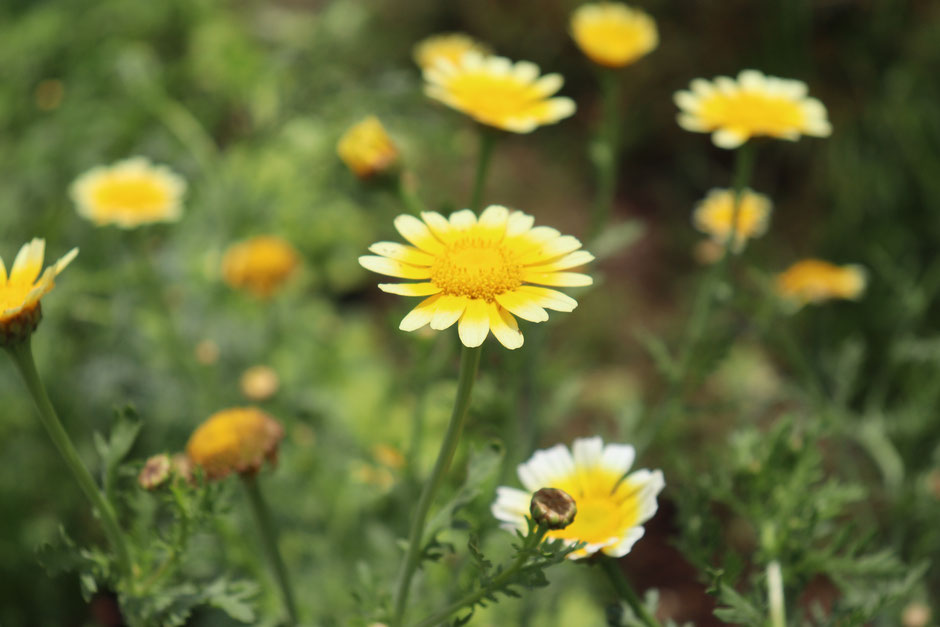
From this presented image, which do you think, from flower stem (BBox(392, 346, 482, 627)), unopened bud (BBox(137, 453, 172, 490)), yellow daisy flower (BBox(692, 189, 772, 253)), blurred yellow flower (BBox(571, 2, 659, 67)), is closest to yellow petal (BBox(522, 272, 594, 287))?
flower stem (BBox(392, 346, 482, 627))

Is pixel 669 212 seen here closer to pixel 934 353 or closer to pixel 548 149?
pixel 548 149

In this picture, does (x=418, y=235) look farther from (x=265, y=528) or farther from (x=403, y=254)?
(x=265, y=528)

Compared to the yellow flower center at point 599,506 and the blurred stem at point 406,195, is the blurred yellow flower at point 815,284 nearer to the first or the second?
the blurred stem at point 406,195

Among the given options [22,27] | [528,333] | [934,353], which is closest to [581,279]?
[528,333]

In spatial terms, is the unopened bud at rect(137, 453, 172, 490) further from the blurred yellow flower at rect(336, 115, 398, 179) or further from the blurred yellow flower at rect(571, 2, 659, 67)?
the blurred yellow flower at rect(571, 2, 659, 67)

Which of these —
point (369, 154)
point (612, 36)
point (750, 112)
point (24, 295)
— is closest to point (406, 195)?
point (369, 154)

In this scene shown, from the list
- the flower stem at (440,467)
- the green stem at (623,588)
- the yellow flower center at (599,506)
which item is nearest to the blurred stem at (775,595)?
the green stem at (623,588)

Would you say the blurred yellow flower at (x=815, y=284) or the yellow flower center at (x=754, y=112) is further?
the blurred yellow flower at (x=815, y=284)
